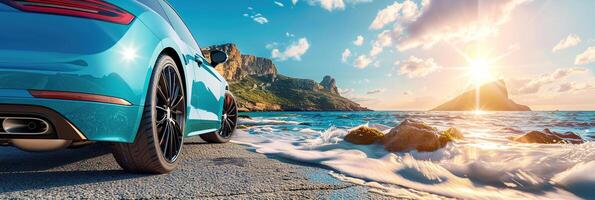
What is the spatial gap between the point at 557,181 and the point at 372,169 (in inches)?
53.8

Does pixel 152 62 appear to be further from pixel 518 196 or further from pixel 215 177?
pixel 518 196

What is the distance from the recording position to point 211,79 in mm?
3875

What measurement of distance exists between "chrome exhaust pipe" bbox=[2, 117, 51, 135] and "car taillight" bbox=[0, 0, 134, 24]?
55 centimetres

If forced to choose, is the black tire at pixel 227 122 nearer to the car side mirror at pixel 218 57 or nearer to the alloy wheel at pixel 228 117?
the alloy wheel at pixel 228 117

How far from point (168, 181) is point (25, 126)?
789 millimetres

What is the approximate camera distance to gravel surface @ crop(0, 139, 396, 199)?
6.07 feet

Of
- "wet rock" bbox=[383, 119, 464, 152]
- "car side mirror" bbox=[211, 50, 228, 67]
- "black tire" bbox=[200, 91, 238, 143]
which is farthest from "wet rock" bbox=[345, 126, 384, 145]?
"car side mirror" bbox=[211, 50, 228, 67]

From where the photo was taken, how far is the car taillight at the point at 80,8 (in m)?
1.75

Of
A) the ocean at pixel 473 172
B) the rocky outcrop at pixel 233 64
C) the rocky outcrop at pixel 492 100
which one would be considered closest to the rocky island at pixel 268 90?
the rocky outcrop at pixel 233 64

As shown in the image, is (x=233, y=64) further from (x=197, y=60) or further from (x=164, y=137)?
(x=164, y=137)

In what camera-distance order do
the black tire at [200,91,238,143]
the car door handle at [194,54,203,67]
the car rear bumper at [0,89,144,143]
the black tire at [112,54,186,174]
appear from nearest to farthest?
the car rear bumper at [0,89,144,143], the black tire at [112,54,186,174], the car door handle at [194,54,203,67], the black tire at [200,91,238,143]

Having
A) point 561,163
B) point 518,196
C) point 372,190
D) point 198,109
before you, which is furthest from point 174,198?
point 561,163

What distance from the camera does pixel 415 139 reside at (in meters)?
4.15

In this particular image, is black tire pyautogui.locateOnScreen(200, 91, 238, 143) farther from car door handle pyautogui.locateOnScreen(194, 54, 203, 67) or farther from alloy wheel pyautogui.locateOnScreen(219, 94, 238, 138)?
car door handle pyautogui.locateOnScreen(194, 54, 203, 67)
